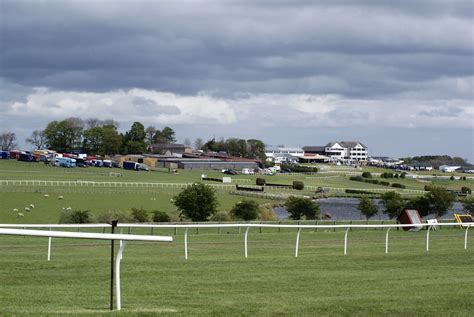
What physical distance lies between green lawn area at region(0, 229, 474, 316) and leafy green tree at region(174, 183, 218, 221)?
30.2 meters

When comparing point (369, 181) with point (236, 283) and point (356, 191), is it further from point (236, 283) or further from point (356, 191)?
point (236, 283)

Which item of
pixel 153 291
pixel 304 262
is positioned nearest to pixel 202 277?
A: pixel 153 291

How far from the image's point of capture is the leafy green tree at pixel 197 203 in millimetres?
50844

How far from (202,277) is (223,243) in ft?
35.0

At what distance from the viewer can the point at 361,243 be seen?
24859mm

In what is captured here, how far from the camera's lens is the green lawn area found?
32.7 feet

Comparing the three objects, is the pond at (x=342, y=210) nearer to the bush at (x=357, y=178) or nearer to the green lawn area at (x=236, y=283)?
the bush at (x=357, y=178)

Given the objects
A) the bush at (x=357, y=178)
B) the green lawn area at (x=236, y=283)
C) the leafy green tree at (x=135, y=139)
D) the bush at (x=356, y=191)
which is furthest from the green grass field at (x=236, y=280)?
the leafy green tree at (x=135, y=139)

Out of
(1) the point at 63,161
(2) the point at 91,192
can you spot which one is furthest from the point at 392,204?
(1) the point at 63,161

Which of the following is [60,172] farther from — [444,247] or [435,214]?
[444,247]

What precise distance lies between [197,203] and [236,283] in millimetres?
38320

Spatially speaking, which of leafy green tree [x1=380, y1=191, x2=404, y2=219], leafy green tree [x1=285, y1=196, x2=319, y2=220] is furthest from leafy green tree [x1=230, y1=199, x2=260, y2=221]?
leafy green tree [x1=380, y1=191, x2=404, y2=219]

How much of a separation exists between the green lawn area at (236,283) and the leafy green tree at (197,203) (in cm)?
3018

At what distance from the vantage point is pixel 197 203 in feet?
167
